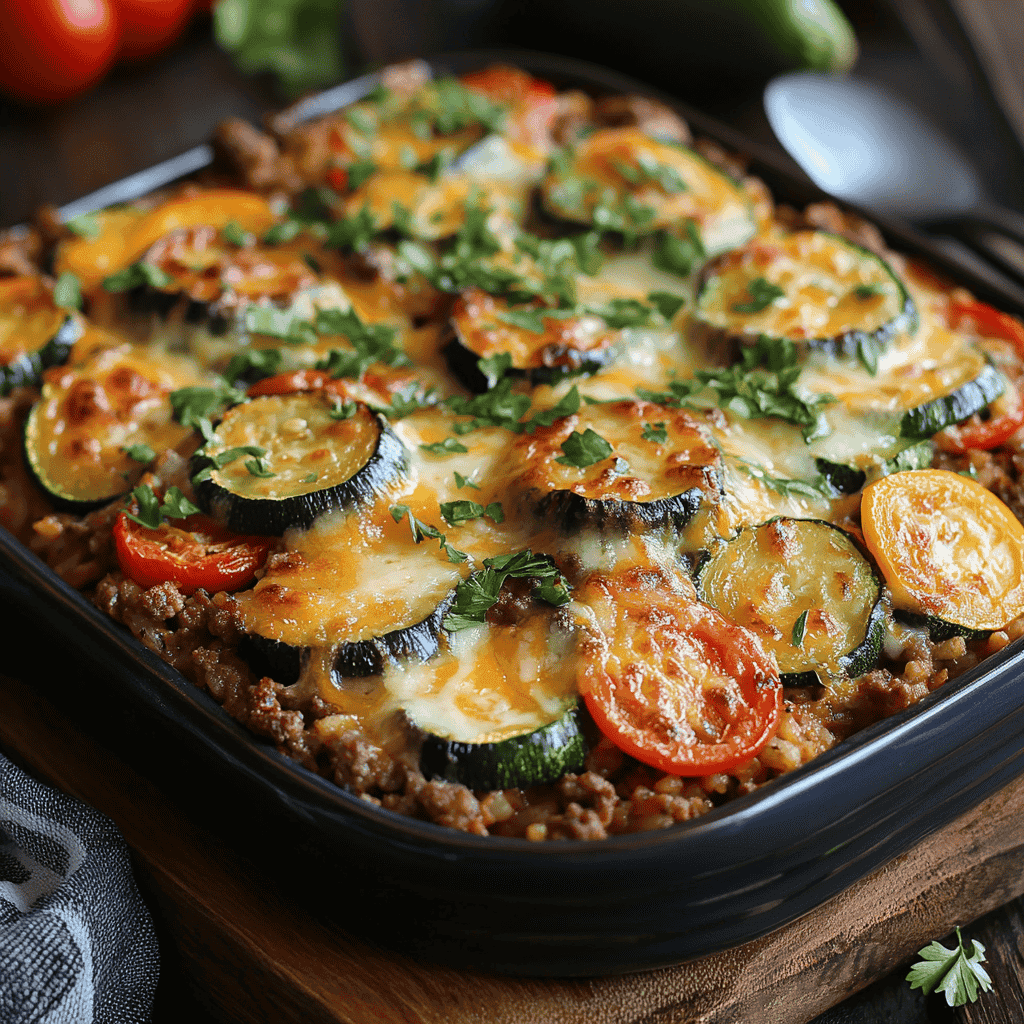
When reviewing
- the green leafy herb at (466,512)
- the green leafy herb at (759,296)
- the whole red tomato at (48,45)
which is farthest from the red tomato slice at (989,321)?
the whole red tomato at (48,45)

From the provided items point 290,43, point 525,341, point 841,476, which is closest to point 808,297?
point 841,476

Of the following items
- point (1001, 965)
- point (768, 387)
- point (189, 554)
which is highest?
point (768, 387)

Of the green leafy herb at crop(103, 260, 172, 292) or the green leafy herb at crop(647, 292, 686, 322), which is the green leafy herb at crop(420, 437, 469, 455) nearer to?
the green leafy herb at crop(647, 292, 686, 322)

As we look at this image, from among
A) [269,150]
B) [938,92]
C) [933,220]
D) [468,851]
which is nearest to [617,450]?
[468,851]

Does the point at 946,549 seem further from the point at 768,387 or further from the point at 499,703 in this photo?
the point at 499,703

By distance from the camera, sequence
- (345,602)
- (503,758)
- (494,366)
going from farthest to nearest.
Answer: (494,366) → (345,602) → (503,758)

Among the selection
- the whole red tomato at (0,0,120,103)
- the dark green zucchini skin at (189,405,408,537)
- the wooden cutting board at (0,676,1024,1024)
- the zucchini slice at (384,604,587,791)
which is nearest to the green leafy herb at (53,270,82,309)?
the dark green zucchini skin at (189,405,408,537)
